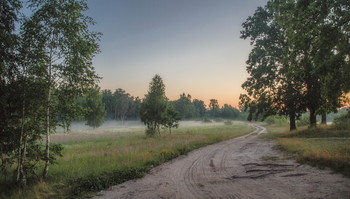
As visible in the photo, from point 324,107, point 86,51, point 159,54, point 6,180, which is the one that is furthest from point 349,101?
point 6,180

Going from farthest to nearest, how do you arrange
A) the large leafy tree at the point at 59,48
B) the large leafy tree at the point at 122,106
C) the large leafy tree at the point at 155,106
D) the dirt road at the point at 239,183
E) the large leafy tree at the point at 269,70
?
the large leafy tree at the point at 122,106 → the large leafy tree at the point at 155,106 → the large leafy tree at the point at 269,70 → the large leafy tree at the point at 59,48 → the dirt road at the point at 239,183

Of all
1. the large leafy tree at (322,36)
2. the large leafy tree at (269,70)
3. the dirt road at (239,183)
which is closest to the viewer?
the dirt road at (239,183)

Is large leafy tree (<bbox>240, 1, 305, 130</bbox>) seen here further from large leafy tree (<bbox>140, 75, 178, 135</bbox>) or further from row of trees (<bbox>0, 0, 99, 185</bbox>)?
row of trees (<bbox>0, 0, 99, 185</bbox>)

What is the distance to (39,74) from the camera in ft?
33.1

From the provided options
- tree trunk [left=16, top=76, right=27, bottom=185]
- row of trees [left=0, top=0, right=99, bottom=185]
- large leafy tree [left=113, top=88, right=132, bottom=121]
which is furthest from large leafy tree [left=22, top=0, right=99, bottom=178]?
large leafy tree [left=113, top=88, right=132, bottom=121]

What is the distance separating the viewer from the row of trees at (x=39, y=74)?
9.27 m

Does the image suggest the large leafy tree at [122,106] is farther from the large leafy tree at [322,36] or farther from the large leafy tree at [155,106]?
the large leafy tree at [322,36]

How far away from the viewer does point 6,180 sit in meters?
10.1

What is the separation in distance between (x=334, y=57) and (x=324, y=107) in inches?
213

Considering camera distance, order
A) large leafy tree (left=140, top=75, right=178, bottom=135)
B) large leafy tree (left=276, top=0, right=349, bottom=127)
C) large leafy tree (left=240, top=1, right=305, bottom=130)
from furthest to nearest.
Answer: large leafy tree (left=140, top=75, right=178, bottom=135) < large leafy tree (left=240, top=1, right=305, bottom=130) < large leafy tree (left=276, top=0, right=349, bottom=127)

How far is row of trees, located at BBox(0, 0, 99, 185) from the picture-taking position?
9.27 meters

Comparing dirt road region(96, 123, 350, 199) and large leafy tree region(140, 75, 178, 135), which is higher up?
large leafy tree region(140, 75, 178, 135)

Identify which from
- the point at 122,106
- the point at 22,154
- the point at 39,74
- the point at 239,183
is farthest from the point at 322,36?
the point at 122,106

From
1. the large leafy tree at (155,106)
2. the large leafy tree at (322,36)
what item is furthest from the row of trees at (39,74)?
the large leafy tree at (155,106)
